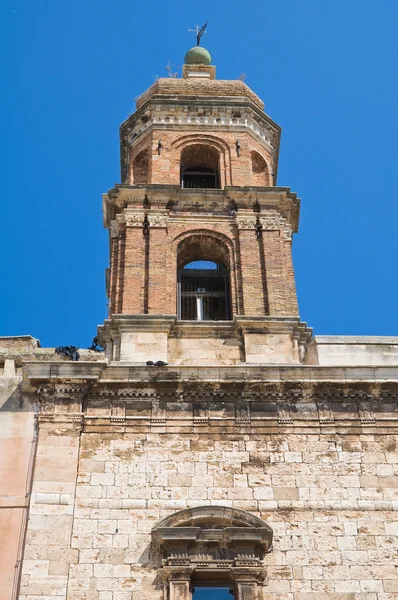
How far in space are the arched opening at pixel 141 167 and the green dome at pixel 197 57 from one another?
22.1 ft

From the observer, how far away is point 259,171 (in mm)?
22828

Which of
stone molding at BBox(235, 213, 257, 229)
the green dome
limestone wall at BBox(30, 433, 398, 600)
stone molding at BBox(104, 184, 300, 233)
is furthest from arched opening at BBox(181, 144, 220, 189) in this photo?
limestone wall at BBox(30, 433, 398, 600)

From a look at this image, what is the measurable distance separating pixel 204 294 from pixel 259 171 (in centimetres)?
421

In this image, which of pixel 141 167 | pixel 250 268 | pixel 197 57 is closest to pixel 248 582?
pixel 250 268

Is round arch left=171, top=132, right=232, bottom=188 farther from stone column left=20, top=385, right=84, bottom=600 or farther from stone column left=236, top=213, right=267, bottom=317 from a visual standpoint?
stone column left=20, top=385, right=84, bottom=600

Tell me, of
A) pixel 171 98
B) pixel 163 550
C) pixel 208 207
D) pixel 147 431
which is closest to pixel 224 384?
pixel 147 431

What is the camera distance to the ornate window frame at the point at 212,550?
14.1 meters

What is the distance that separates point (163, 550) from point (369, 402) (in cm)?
437

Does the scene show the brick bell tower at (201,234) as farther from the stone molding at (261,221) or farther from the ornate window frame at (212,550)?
the ornate window frame at (212,550)

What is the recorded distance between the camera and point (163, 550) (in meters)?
14.4

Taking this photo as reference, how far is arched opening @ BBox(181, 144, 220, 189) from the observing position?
2288cm

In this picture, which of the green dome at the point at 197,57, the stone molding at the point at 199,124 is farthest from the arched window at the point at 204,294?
the green dome at the point at 197,57

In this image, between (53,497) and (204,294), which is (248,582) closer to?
(53,497)

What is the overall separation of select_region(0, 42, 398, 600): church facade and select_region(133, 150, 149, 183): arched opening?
1943mm
